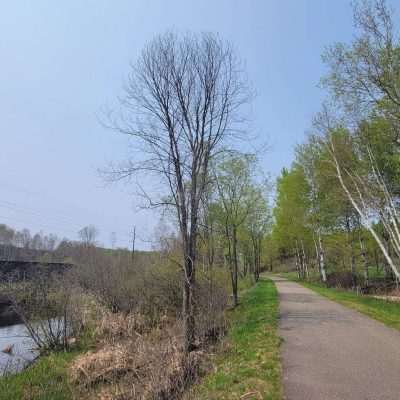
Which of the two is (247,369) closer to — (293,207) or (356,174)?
(356,174)

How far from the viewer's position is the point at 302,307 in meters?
12.4

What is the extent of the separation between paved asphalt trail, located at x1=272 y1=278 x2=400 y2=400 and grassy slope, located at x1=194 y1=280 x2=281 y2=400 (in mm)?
215

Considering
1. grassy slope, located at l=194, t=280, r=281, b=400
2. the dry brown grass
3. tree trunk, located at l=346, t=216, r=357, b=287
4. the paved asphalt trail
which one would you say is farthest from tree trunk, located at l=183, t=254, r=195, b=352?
tree trunk, located at l=346, t=216, r=357, b=287

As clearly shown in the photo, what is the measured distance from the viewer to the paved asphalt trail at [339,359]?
4250 millimetres

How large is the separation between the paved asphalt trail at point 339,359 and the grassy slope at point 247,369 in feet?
0.70

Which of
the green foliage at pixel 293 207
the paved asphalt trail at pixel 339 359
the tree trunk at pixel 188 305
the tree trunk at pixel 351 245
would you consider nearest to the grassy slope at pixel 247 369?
the paved asphalt trail at pixel 339 359

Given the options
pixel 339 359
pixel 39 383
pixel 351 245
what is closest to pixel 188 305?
pixel 339 359

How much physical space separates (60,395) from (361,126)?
1374cm

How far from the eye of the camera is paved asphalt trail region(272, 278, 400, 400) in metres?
4.25

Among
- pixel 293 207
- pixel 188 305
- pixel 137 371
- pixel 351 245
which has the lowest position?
pixel 137 371

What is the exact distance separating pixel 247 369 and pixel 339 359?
5.62 ft

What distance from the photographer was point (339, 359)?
5.63m

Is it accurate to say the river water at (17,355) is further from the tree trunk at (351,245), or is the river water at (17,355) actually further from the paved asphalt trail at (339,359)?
the tree trunk at (351,245)

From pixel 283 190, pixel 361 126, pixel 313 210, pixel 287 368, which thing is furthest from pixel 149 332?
pixel 283 190
